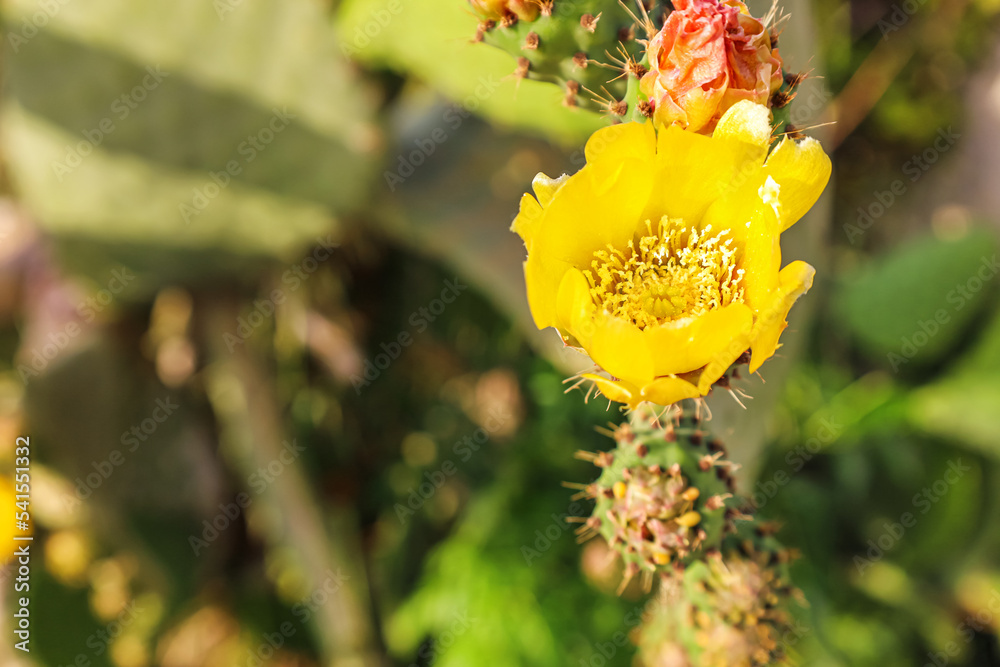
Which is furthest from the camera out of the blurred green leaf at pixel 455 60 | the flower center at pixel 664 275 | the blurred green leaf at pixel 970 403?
the blurred green leaf at pixel 970 403

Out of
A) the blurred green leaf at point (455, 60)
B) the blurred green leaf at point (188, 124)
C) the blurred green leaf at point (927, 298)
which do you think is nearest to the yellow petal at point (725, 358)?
the blurred green leaf at point (455, 60)

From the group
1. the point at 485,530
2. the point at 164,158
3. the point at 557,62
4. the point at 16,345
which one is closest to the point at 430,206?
the point at 164,158

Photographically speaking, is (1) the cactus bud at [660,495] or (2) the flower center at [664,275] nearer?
(2) the flower center at [664,275]

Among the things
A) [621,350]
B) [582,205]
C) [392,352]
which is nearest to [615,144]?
[582,205]

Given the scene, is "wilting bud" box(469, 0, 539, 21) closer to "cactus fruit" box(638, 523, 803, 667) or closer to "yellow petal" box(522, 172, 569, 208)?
"yellow petal" box(522, 172, 569, 208)

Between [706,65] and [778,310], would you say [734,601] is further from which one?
[706,65]

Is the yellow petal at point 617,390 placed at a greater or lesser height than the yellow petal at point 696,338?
lesser

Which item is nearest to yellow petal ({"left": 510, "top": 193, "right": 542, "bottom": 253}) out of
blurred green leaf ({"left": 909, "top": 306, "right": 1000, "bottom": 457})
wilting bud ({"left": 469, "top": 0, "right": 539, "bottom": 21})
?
wilting bud ({"left": 469, "top": 0, "right": 539, "bottom": 21})

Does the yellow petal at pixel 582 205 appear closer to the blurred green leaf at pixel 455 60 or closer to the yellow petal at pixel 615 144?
the yellow petal at pixel 615 144
